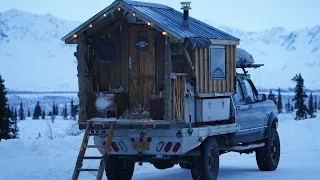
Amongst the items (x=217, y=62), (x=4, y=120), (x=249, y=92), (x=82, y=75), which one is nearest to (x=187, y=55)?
(x=217, y=62)

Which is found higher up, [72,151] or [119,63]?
[119,63]

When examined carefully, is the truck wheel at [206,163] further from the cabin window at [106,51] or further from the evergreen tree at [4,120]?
the evergreen tree at [4,120]

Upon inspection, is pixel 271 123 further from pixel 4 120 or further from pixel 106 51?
pixel 4 120

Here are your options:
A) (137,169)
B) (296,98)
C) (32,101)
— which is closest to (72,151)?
(137,169)

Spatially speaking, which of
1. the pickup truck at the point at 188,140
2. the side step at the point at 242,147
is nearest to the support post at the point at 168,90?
the pickup truck at the point at 188,140

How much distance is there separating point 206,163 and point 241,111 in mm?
2209

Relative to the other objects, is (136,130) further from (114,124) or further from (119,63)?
(119,63)

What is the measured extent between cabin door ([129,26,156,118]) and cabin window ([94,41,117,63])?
1.17ft

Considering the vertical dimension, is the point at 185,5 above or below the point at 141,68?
above

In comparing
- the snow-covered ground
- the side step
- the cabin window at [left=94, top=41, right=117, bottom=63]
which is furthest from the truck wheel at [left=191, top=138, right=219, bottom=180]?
the cabin window at [left=94, top=41, right=117, bottom=63]

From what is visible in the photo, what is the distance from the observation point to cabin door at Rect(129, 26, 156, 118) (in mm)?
14055

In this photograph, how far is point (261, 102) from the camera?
1647 centimetres

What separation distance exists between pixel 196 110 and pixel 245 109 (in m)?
2.16

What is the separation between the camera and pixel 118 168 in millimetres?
14344
